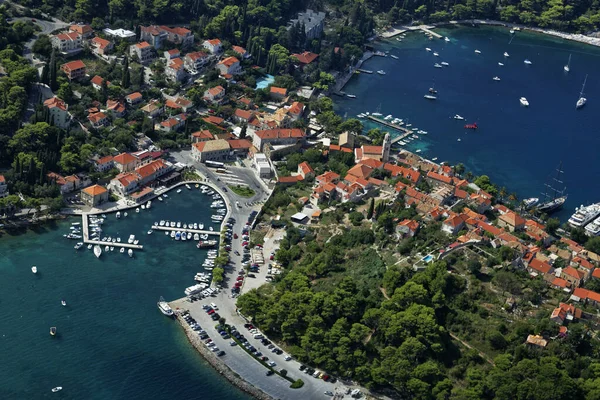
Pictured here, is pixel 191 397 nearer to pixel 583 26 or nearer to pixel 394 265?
pixel 394 265

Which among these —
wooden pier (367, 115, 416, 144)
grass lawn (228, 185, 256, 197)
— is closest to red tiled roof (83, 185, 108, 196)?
grass lawn (228, 185, 256, 197)

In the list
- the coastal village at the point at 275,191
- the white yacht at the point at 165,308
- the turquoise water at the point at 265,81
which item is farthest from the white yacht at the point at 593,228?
the white yacht at the point at 165,308

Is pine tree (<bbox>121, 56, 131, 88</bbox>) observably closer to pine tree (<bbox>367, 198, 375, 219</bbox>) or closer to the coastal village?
the coastal village

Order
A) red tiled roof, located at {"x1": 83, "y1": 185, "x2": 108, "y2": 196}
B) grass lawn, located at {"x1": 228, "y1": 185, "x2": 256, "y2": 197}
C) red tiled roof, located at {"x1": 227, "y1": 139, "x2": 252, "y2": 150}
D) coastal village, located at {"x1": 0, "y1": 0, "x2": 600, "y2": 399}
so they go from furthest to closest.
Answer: red tiled roof, located at {"x1": 227, "y1": 139, "x2": 252, "y2": 150} → grass lawn, located at {"x1": 228, "y1": 185, "x2": 256, "y2": 197} → red tiled roof, located at {"x1": 83, "y1": 185, "x2": 108, "y2": 196} → coastal village, located at {"x1": 0, "y1": 0, "x2": 600, "y2": 399}

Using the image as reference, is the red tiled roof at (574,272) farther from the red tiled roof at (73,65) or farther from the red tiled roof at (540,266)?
the red tiled roof at (73,65)

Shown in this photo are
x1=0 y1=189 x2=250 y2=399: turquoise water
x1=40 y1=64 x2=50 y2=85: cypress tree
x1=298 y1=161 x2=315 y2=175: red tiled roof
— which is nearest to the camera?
x1=0 y1=189 x2=250 y2=399: turquoise water
